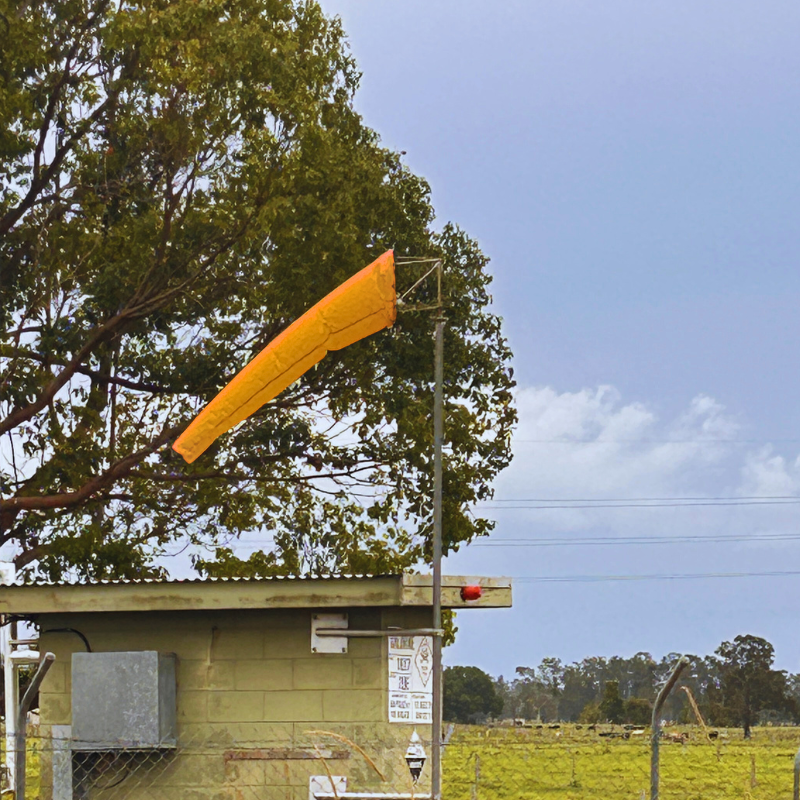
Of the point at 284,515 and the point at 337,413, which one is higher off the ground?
the point at 337,413

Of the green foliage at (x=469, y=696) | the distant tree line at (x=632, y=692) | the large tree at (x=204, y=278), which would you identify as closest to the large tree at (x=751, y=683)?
the distant tree line at (x=632, y=692)

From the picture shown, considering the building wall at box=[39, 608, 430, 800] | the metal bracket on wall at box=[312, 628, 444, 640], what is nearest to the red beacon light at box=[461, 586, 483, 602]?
the metal bracket on wall at box=[312, 628, 444, 640]

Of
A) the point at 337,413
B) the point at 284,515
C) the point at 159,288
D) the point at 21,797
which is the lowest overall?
the point at 21,797

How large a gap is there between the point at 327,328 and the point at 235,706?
154 inches

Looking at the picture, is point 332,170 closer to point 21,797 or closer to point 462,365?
point 462,365

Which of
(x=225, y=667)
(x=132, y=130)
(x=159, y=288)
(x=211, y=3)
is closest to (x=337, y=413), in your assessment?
(x=159, y=288)

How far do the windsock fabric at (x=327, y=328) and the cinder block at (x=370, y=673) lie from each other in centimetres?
265

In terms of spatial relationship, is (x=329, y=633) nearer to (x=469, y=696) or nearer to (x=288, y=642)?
(x=288, y=642)

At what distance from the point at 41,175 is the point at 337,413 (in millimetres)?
6626

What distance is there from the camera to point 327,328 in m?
9.38

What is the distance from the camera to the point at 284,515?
24531mm

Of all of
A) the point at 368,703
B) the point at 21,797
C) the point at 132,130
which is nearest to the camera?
the point at 21,797

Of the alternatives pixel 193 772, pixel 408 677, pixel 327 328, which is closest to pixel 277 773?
pixel 193 772

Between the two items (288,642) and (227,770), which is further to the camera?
(227,770)
